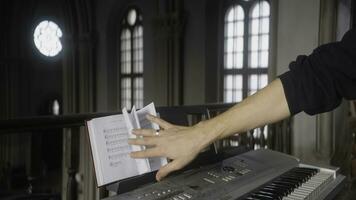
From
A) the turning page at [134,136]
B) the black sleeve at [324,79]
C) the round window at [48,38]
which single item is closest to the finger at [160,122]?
the turning page at [134,136]

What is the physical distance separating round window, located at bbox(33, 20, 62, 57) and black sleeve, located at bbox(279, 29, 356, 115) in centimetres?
1131

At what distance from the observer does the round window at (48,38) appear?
37.4ft

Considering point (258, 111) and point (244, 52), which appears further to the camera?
point (244, 52)

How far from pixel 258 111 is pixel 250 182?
69cm

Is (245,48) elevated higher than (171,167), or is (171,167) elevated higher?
(245,48)

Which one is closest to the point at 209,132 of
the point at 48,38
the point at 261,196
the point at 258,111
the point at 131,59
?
the point at 258,111

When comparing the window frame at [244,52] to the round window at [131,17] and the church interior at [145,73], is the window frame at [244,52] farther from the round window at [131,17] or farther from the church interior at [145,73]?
the round window at [131,17]

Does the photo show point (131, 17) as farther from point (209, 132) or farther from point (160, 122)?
point (209, 132)

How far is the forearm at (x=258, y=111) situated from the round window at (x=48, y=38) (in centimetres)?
1122

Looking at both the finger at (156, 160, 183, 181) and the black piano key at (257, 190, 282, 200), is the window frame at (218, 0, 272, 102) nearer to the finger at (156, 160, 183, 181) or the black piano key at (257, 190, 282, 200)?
the black piano key at (257, 190, 282, 200)

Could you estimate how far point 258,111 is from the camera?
3.23 feet

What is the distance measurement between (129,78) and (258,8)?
13.3 ft

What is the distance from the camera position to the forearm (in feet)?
3.20

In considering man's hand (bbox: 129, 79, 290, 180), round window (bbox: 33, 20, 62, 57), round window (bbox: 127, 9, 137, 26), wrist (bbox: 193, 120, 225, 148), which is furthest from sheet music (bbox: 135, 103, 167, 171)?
round window (bbox: 33, 20, 62, 57)
